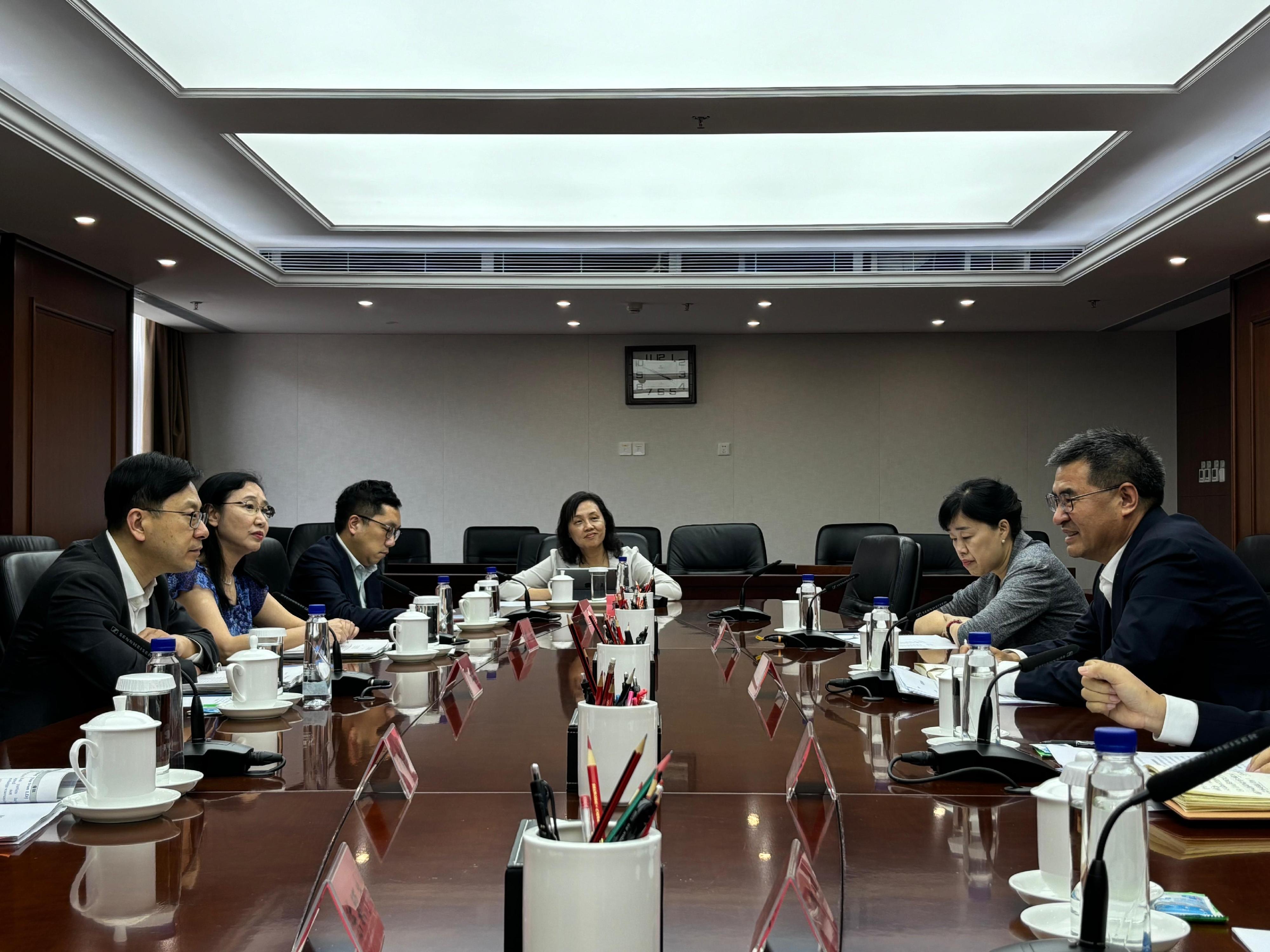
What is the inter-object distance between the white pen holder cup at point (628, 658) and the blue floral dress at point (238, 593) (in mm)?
1600

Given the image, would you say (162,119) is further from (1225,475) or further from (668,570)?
(1225,475)

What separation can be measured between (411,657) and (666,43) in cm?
260

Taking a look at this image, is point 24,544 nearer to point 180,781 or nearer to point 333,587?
point 333,587

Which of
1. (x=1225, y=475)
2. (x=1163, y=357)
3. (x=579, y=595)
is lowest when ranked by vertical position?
(x=579, y=595)

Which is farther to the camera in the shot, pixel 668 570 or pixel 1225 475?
pixel 1225 475

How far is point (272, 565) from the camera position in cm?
430

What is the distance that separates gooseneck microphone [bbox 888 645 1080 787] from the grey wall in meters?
7.86

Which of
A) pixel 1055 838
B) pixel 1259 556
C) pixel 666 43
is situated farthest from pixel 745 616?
pixel 1259 556

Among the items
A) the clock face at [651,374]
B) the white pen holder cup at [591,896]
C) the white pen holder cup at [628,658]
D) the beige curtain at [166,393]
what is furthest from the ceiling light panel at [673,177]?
the white pen holder cup at [591,896]

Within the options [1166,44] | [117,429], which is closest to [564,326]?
[117,429]

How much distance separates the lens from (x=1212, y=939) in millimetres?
925

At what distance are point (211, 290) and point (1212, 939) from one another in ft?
24.7

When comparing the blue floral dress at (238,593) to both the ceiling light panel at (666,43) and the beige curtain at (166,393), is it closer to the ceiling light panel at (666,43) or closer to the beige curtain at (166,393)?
the ceiling light panel at (666,43)

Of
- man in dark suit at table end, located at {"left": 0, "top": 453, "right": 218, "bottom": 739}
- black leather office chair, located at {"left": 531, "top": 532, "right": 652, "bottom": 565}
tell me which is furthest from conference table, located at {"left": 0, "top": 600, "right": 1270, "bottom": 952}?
black leather office chair, located at {"left": 531, "top": 532, "right": 652, "bottom": 565}
